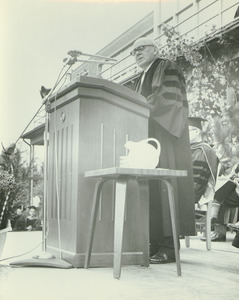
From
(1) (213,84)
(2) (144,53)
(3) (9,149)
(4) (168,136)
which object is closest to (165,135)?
(4) (168,136)

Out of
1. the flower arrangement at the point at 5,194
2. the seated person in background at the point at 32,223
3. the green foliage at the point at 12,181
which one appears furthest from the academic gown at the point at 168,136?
the seated person in background at the point at 32,223

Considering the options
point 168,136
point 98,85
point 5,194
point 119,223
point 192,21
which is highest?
point 192,21

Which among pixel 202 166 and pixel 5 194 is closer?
pixel 5 194

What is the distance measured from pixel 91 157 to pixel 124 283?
2.08 feet

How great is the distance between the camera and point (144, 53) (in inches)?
102

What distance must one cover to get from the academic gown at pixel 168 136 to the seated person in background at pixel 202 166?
112cm

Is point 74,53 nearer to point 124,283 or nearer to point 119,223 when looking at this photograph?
point 119,223

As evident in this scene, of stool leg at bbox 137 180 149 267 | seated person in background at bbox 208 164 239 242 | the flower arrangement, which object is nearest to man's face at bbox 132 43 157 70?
stool leg at bbox 137 180 149 267

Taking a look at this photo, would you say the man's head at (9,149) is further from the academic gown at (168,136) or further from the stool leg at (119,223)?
the academic gown at (168,136)

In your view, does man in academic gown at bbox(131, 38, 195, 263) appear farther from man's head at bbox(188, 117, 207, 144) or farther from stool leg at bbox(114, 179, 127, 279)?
man's head at bbox(188, 117, 207, 144)

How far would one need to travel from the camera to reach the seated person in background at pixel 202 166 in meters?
3.65

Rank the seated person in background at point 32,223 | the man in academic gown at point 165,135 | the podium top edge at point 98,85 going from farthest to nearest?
the seated person in background at point 32,223 → the man in academic gown at point 165,135 → the podium top edge at point 98,85

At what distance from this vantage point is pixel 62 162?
2084 millimetres

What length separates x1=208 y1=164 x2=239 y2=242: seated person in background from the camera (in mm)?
3742
